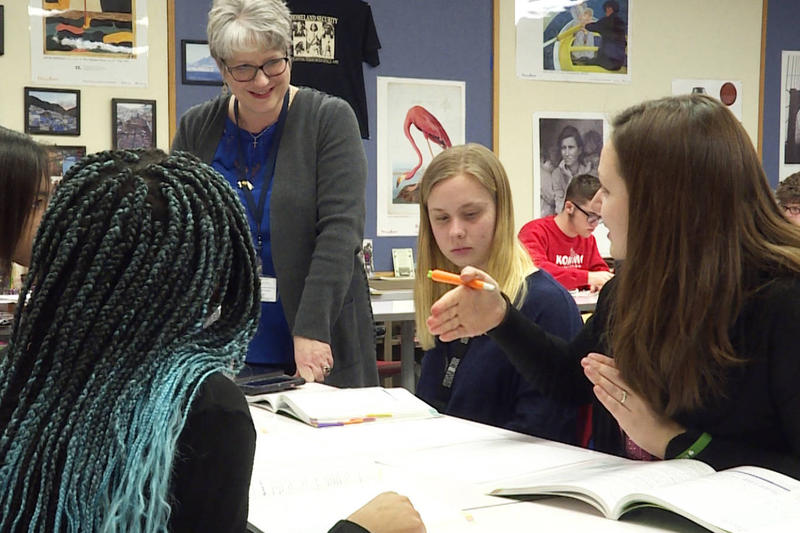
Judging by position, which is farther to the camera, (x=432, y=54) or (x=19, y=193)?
(x=432, y=54)

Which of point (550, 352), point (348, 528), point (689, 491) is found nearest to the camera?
point (348, 528)

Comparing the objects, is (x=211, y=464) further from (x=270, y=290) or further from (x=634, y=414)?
(x=270, y=290)

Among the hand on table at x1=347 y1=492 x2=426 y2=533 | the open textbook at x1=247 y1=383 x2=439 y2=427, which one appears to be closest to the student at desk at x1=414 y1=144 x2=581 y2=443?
the open textbook at x1=247 y1=383 x2=439 y2=427

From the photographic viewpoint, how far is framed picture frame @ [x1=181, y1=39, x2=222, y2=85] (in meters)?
4.55

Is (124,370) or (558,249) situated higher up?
(124,370)

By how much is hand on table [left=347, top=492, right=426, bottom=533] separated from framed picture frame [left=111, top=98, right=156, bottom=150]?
3.77 m

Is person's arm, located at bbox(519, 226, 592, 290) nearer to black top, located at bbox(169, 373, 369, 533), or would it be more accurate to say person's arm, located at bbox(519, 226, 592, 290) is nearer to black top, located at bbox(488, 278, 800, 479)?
black top, located at bbox(488, 278, 800, 479)

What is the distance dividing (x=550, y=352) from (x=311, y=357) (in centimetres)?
57

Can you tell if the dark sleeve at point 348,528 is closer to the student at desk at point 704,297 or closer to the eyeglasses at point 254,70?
the student at desk at point 704,297

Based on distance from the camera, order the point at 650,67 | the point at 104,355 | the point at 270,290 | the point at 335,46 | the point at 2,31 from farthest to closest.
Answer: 1. the point at 650,67
2. the point at 335,46
3. the point at 2,31
4. the point at 270,290
5. the point at 104,355

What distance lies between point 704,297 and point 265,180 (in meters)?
1.13

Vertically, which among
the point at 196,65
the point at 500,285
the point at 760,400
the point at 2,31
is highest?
the point at 2,31

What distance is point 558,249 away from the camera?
4531mm

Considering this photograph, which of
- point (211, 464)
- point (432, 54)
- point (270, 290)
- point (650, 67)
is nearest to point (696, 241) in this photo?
point (211, 464)
